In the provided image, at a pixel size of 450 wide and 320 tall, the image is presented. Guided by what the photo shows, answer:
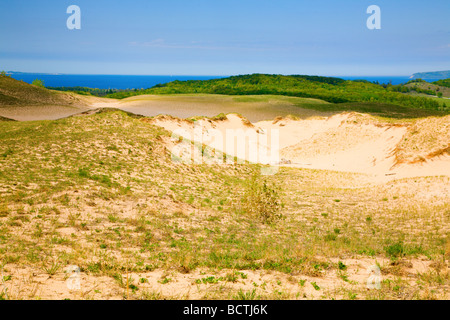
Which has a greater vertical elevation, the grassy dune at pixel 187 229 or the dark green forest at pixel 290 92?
the dark green forest at pixel 290 92

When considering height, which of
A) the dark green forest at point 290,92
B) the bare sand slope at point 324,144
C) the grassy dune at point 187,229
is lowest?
the grassy dune at point 187,229

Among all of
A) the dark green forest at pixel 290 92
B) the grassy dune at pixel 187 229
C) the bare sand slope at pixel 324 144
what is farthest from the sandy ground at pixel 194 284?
the dark green forest at pixel 290 92

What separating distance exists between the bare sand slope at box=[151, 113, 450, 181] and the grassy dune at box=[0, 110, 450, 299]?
6.55 meters

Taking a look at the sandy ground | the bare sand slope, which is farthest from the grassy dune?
the bare sand slope

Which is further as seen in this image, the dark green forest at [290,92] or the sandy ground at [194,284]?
the dark green forest at [290,92]

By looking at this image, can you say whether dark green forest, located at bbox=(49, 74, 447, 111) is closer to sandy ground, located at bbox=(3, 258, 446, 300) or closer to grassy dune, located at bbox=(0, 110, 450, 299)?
grassy dune, located at bbox=(0, 110, 450, 299)

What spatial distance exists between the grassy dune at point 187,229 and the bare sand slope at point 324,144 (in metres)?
6.55

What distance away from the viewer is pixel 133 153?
25.6 meters

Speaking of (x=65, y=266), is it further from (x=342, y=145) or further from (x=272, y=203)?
(x=342, y=145)

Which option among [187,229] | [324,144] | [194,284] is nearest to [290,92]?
[324,144]

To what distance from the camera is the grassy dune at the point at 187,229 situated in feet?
29.0

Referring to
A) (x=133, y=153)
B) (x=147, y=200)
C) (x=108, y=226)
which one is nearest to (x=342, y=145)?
(x=133, y=153)

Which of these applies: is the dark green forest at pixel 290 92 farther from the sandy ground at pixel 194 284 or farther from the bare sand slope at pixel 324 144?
the sandy ground at pixel 194 284
